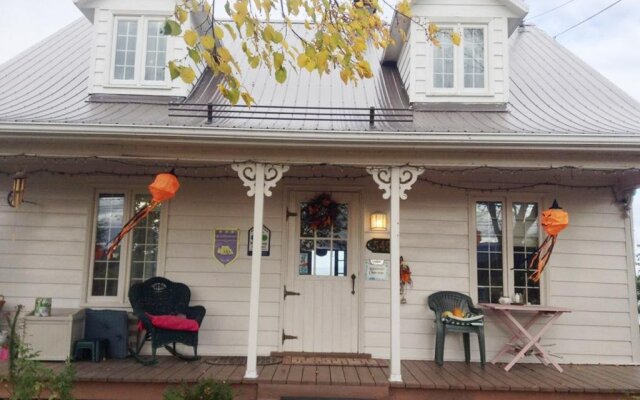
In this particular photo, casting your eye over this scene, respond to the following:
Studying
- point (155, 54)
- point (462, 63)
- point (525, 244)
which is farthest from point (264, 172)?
point (525, 244)

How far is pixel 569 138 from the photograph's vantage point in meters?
4.95

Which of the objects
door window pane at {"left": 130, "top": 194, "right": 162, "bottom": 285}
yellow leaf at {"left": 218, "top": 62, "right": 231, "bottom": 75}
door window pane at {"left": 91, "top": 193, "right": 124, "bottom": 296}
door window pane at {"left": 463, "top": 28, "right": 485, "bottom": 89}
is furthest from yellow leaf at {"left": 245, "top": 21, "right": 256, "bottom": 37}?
door window pane at {"left": 463, "top": 28, "right": 485, "bottom": 89}

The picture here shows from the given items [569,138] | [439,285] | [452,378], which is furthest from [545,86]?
[452,378]

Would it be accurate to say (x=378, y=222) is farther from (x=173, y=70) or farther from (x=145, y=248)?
(x=173, y=70)

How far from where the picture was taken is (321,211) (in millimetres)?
6273

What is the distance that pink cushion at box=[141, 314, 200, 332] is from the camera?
545cm

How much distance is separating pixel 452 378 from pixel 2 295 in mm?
5248

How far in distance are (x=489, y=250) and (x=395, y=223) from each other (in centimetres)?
185

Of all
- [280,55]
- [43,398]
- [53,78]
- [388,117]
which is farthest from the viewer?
[53,78]

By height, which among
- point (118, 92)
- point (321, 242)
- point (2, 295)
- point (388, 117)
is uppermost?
point (118, 92)

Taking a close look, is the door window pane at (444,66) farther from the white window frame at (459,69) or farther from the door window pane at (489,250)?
the door window pane at (489,250)

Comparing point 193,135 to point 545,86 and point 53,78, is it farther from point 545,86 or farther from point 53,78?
point 545,86

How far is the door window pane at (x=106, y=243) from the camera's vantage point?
6.26 m

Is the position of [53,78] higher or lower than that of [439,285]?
higher
